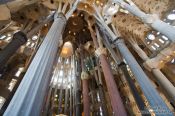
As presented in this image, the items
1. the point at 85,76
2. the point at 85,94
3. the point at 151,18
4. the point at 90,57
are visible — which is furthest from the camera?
the point at 90,57

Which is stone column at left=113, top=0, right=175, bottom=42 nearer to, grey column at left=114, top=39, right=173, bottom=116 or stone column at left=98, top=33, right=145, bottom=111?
grey column at left=114, top=39, right=173, bottom=116

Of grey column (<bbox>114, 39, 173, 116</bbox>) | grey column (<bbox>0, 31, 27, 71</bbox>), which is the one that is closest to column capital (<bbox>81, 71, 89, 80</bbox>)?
grey column (<bbox>114, 39, 173, 116</bbox>)

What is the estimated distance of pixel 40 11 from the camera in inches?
385

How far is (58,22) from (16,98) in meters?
4.00

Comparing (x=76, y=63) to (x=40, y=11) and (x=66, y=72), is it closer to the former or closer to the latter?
(x=66, y=72)

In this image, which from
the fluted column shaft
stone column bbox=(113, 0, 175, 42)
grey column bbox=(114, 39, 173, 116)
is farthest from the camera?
the fluted column shaft

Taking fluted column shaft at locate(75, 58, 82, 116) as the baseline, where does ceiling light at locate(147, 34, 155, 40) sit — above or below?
above

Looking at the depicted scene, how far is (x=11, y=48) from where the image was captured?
275 inches

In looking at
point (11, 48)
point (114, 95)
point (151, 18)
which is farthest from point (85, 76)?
point (151, 18)

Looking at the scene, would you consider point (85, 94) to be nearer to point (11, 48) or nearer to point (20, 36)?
point (20, 36)

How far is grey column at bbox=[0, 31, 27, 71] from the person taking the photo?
6.57 meters

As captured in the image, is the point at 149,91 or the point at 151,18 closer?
the point at 149,91

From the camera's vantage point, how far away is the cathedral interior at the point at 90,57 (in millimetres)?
5179

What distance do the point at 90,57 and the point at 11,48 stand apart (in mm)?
7944
